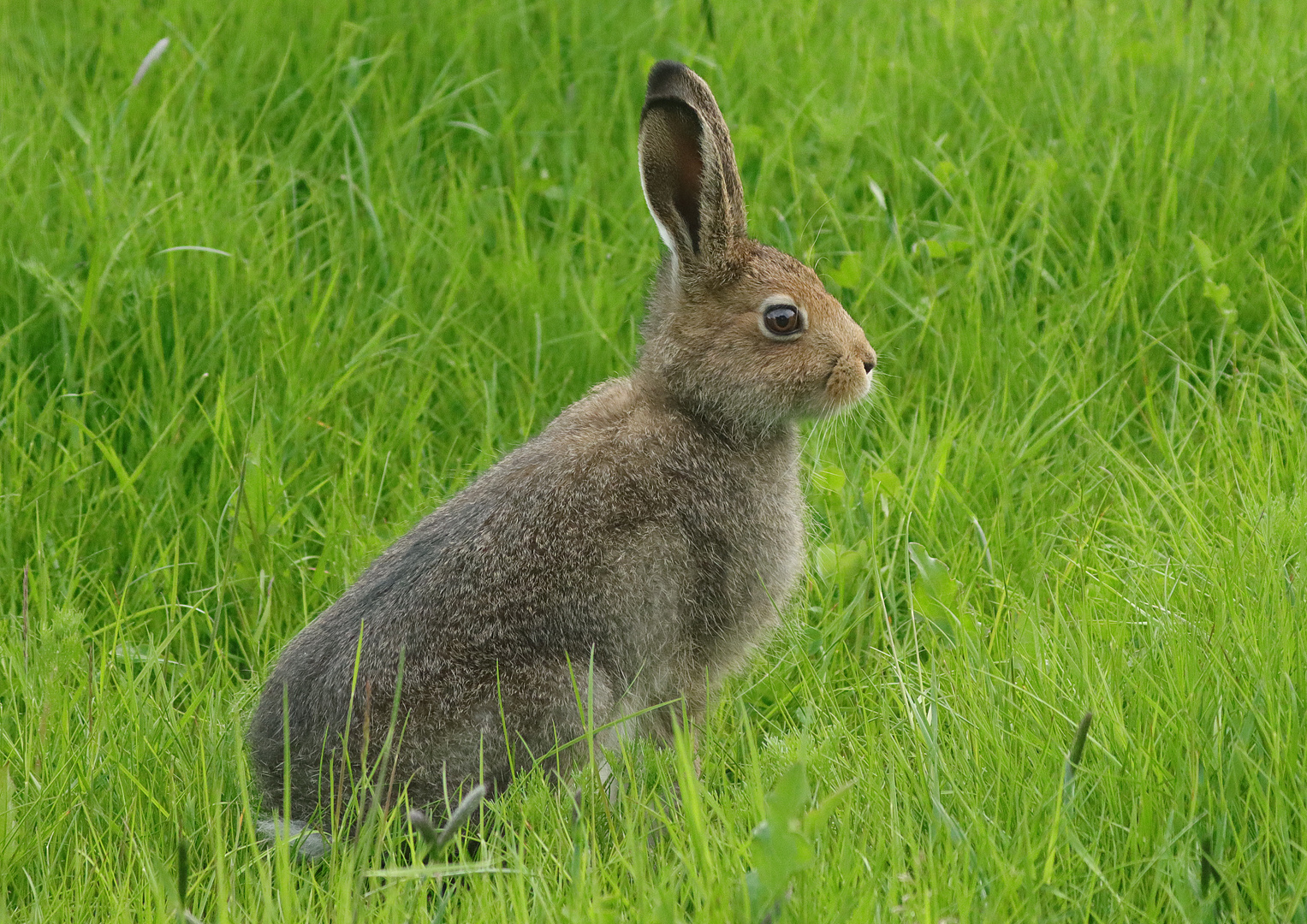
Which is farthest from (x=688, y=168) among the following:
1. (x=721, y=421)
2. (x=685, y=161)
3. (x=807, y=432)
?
(x=807, y=432)

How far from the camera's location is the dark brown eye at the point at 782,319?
481 centimetres

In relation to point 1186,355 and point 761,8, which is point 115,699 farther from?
point 761,8

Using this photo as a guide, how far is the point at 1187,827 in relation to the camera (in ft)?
10.7

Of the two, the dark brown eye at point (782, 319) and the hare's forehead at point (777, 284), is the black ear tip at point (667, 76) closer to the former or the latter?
the hare's forehead at point (777, 284)

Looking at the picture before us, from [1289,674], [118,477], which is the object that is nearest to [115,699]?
[118,477]

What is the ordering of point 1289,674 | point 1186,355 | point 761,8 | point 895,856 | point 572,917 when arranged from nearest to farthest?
point 572,917 → point 895,856 → point 1289,674 → point 1186,355 → point 761,8

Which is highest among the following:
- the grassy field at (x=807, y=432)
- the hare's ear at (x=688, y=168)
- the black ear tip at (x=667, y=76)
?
the black ear tip at (x=667, y=76)

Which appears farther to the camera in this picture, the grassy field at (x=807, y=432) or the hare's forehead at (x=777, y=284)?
the hare's forehead at (x=777, y=284)

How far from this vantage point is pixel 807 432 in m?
5.51

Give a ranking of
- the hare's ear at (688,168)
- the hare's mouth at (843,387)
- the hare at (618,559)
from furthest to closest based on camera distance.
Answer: the hare's mouth at (843,387)
the hare's ear at (688,168)
the hare at (618,559)

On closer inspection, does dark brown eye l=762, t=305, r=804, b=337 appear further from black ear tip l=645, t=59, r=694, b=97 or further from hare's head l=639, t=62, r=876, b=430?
black ear tip l=645, t=59, r=694, b=97

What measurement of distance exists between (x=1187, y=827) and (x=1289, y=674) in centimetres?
62

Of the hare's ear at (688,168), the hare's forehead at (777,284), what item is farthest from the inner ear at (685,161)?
the hare's forehead at (777,284)

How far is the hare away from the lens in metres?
4.07
